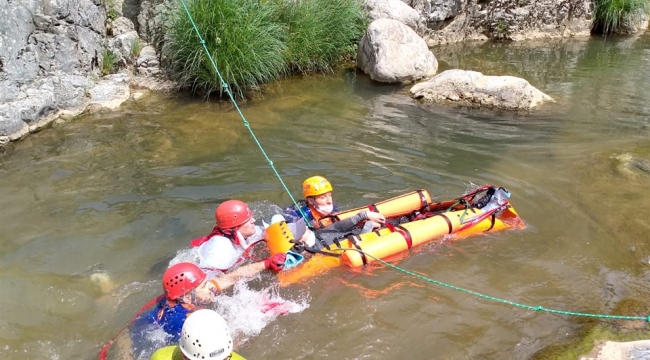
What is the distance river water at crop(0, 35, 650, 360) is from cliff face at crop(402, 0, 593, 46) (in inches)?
166

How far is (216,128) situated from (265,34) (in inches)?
83.0

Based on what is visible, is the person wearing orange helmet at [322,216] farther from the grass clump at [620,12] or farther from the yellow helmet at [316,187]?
the grass clump at [620,12]

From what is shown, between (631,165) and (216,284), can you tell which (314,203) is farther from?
(631,165)

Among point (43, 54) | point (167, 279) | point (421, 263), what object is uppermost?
point (43, 54)

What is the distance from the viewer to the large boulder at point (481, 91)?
9352 mm

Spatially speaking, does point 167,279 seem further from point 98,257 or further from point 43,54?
point 43,54

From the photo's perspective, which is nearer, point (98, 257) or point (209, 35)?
point (98, 257)

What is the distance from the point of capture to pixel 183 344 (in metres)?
3.12

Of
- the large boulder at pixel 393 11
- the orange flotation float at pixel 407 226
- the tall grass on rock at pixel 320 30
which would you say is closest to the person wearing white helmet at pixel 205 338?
the orange flotation float at pixel 407 226

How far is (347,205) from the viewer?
6.42 metres

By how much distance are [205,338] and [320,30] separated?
331 inches

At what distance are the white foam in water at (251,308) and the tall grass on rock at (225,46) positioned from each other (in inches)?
200

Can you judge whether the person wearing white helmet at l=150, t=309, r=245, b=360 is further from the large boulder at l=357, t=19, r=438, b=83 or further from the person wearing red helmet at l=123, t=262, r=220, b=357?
the large boulder at l=357, t=19, r=438, b=83

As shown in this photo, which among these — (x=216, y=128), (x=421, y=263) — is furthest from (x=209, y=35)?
(x=421, y=263)
